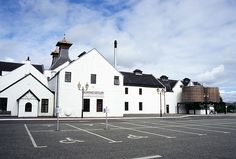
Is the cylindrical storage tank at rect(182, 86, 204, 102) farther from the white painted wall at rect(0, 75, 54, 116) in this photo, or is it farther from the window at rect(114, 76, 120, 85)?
the white painted wall at rect(0, 75, 54, 116)

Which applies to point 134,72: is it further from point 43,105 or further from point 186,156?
point 186,156

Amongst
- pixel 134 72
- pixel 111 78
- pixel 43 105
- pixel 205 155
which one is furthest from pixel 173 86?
pixel 205 155

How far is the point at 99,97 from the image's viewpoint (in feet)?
122

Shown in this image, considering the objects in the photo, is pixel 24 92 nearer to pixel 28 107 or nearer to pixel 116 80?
pixel 28 107

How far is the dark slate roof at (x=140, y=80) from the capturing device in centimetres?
4925

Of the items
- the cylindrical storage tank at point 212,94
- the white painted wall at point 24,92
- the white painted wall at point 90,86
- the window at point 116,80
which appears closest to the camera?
the white painted wall at point 24,92

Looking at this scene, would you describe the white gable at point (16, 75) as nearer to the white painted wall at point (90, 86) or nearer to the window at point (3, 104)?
the window at point (3, 104)

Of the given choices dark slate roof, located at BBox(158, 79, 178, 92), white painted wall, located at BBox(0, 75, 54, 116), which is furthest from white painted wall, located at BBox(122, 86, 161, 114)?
white painted wall, located at BBox(0, 75, 54, 116)

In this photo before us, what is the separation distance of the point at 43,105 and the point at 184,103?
34.1m

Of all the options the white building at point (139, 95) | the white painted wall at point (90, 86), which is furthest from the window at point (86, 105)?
the white building at point (139, 95)

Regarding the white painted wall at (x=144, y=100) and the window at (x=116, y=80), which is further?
the white painted wall at (x=144, y=100)

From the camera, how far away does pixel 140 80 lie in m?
51.3

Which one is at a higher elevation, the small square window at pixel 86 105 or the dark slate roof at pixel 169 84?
the dark slate roof at pixel 169 84

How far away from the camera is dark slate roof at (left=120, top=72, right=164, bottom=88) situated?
4925cm
